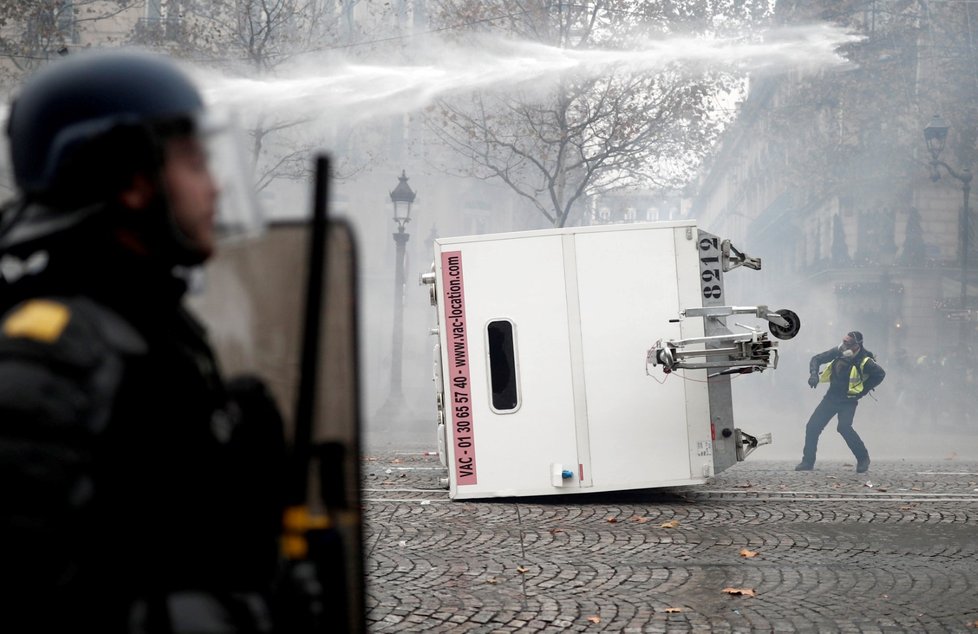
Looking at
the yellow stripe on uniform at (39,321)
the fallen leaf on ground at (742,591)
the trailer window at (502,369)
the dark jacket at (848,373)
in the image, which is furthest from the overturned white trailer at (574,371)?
the yellow stripe on uniform at (39,321)

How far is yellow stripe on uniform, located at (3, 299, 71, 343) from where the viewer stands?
1.32m

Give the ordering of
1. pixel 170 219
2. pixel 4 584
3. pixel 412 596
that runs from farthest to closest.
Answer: pixel 412 596
pixel 170 219
pixel 4 584

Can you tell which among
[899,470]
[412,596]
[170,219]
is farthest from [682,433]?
[170,219]

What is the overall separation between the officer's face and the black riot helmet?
0.03m

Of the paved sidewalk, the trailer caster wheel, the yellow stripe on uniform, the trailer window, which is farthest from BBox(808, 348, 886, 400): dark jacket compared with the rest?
the yellow stripe on uniform

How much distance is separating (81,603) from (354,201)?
155ft

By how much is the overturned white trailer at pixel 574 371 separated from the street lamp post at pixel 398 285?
13785mm

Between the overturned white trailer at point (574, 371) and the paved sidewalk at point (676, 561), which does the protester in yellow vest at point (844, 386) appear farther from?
the overturned white trailer at point (574, 371)

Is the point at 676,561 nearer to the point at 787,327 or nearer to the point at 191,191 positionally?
the point at 787,327

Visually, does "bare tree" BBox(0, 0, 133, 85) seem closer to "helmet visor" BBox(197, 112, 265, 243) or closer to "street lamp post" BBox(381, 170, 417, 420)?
"street lamp post" BBox(381, 170, 417, 420)

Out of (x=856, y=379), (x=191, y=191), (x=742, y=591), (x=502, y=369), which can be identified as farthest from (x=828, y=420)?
(x=191, y=191)

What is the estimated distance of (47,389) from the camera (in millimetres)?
1298

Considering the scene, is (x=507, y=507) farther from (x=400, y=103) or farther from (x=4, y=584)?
(x=400, y=103)

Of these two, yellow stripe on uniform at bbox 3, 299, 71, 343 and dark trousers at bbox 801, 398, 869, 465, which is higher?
yellow stripe on uniform at bbox 3, 299, 71, 343
